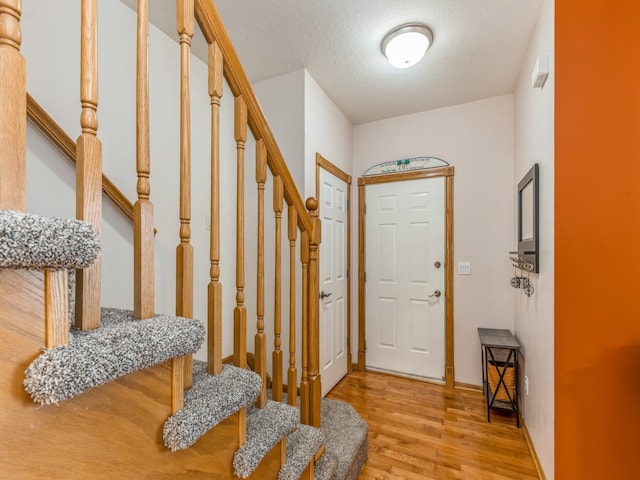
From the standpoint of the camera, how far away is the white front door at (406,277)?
117 inches

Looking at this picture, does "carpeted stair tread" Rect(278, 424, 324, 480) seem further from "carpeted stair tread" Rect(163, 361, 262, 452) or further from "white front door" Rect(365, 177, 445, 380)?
"white front door" Rect(365, 177, 445, 380)

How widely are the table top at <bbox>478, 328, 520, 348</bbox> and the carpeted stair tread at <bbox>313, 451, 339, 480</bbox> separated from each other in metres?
1.52

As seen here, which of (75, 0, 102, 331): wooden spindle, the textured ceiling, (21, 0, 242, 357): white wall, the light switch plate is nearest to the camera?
(75, 0, 102, 331): wooden spindle

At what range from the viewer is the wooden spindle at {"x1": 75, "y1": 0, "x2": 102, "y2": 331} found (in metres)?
0.60

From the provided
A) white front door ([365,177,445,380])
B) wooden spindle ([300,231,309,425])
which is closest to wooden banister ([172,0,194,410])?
wooden spindle ([300,231,309,425])

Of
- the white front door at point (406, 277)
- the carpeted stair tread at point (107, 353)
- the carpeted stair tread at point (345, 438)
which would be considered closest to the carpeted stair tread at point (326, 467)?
the carpeted stair tread at point (345, 438)

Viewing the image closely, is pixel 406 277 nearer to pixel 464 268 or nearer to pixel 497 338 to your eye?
pixel 464 268

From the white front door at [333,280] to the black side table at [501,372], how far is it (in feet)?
4.16

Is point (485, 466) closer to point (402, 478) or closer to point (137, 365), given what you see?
point (402, 478)

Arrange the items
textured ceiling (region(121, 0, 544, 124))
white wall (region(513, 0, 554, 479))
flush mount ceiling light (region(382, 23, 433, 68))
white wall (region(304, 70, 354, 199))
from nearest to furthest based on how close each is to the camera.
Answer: white wall (region(513, 0, 554, 479))
textured ceiling (region(121, 0, 544, 124))
flush mount ceiling light (region(382, 23, 433, 68))
white wall (region(304, 70, 354, 199))

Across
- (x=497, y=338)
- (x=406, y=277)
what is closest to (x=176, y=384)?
(x=497, y=338)

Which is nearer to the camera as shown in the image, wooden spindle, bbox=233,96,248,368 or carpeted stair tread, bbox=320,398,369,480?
wooden spindle, bbox=233,96,248,368

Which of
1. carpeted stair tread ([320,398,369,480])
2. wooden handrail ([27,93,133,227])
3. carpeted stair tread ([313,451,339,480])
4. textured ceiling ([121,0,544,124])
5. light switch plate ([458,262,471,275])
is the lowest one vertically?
carpeted stair tread ([320,398,369,480])

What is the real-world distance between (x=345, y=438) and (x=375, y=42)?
258 centimetres
